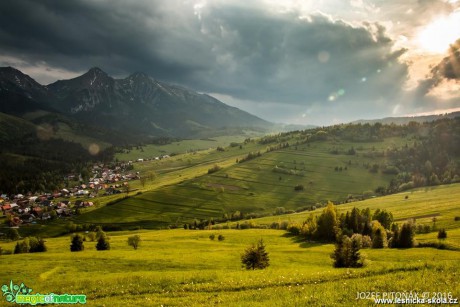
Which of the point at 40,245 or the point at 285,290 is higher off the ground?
the point at 285,290

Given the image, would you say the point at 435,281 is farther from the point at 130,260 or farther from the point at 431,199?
the point at 431,199

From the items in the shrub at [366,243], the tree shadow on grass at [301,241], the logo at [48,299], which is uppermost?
the logo at [48,299]

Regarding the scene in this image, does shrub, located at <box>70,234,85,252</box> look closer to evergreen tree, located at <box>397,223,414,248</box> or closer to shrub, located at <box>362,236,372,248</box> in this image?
shrub, located at <box>362,236,372,248</box>

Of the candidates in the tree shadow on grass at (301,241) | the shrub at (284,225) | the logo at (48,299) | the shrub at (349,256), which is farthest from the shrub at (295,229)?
the logo at (48,299)

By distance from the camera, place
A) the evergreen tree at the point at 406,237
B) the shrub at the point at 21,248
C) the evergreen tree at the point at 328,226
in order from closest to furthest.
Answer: the evergreen tree at the point at 406,237, the shrub at the point at 21,248, the evergreen tree at the point at 328,226

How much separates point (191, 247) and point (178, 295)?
7886 cm

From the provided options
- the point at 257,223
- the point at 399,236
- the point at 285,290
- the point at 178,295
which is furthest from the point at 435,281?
the point at 257,223

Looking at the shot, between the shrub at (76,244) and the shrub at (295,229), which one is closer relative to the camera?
the shrub at (76,244)

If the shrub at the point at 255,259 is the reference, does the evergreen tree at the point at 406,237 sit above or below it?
below

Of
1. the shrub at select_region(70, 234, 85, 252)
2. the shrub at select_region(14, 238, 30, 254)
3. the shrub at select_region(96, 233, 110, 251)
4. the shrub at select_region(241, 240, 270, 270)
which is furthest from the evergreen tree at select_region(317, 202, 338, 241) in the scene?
the shrub at select_region(14, 238, 30, 254)

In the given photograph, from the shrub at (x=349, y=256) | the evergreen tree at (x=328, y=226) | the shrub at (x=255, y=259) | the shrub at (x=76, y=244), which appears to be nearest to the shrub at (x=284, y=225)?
the evergreen tree at (x=328, y=226)

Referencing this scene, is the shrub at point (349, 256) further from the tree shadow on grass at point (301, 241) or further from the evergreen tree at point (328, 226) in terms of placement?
the evergreen tree at point (328, 226)

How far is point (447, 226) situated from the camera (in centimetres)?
12800

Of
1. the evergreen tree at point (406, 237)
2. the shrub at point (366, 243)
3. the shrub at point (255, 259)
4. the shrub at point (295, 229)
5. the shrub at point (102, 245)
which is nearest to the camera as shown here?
the shrub at point (255, 259)
